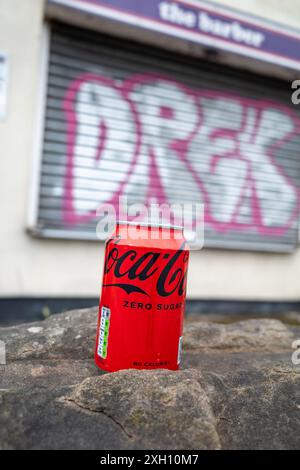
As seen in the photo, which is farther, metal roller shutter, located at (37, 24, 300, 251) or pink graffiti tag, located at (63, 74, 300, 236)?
pink graffiti tag, located at (63, 74, 300, 236)

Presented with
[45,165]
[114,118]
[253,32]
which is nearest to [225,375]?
[45,165]

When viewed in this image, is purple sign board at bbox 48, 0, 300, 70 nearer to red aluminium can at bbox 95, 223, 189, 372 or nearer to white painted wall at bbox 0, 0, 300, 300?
white painted wall at bbox 0, 0, 300, 300

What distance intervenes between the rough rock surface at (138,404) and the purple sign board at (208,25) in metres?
3.21

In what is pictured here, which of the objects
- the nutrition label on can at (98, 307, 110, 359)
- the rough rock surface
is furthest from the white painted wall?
the nutrition label on can at (98, 307, 110, 359)

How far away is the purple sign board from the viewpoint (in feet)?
11.8

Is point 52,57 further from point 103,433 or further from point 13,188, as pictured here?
point 103,433

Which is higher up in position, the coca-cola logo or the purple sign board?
the purple sign board

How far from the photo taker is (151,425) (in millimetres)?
971

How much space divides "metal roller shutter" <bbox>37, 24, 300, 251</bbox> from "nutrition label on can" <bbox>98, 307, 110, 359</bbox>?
250 centimetres

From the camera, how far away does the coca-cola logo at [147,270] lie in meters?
1.24

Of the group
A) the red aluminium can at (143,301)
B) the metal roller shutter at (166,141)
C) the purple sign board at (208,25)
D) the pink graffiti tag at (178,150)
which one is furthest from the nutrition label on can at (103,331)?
the purple sign board at (208,25)

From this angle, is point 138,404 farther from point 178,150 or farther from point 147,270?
point 178,150

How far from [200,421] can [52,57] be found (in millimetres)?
3678

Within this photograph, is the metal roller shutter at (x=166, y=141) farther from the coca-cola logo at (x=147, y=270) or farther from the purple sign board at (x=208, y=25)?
the coca-cola logo at (x=147, y=270)
